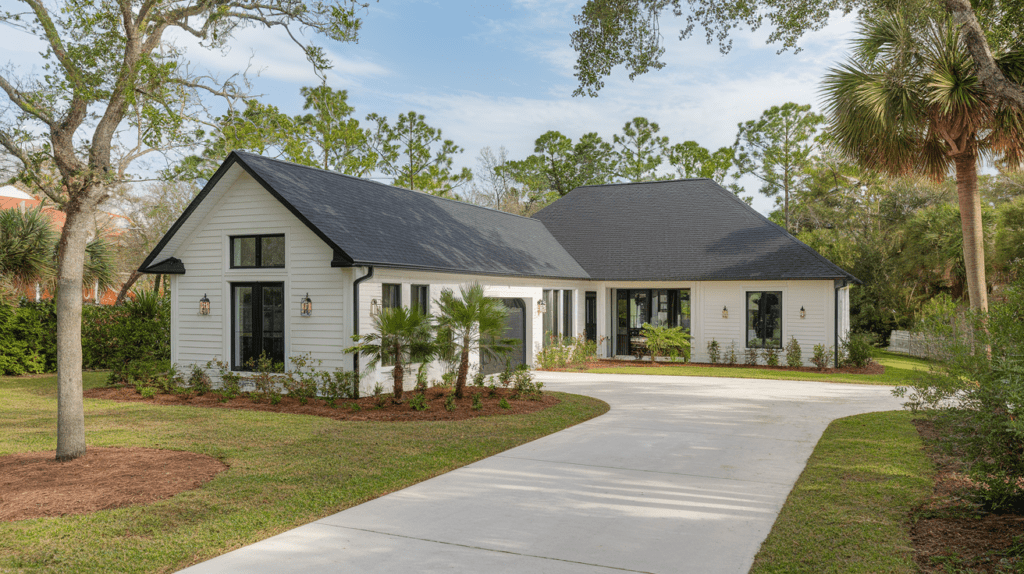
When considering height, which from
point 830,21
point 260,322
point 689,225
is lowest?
point 260,322

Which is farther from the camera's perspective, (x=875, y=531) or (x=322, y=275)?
(x=322, y=275)

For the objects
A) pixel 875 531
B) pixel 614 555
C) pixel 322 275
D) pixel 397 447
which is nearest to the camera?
pixel 614 555

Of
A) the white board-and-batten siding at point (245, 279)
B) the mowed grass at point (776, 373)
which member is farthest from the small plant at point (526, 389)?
the mowed grass at point (776, 373)

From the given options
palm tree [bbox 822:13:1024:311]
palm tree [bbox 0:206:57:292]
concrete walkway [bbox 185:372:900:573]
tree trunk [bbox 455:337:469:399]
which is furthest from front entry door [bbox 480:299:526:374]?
palm tree [bbox 0:206:57:292]

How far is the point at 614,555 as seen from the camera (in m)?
4.57

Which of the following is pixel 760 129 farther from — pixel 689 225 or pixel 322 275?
pixel 322 275

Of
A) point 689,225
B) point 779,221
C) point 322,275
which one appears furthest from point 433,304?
point 779,221

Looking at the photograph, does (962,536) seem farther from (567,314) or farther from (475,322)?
(567,314)

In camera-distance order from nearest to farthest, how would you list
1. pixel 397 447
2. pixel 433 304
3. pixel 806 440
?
Answer: 1. pixel 397 447
2. pixel 806 440
3. pixel 433 304

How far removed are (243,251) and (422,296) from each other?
372 centimetres

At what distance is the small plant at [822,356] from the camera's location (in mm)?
18078

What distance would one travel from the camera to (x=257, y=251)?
1295 centimetres

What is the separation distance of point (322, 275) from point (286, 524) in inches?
295

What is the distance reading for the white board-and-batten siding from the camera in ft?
39.7
